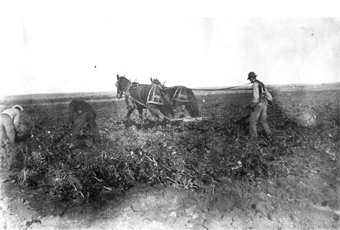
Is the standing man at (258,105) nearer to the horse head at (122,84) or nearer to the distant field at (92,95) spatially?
the distant field at (92,95)

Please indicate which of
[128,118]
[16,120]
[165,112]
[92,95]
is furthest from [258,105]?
[16,120]

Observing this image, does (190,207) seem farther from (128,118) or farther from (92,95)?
(92,95)

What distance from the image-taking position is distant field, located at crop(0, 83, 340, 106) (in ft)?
14.8

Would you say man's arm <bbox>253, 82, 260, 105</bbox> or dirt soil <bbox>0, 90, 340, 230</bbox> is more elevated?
man's arm <bbox>253, 82, 260, 105</bbox>

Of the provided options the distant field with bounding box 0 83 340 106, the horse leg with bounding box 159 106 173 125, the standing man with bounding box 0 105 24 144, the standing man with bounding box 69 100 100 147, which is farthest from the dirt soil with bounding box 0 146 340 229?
the distant field with bounding box 0 83 340 106

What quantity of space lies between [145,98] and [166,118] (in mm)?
581

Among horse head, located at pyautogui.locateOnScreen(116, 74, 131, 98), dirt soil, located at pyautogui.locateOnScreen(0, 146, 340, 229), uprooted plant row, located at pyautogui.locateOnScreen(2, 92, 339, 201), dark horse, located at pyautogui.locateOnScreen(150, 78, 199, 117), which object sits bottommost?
dirt soil, located at pyautogui.locateOnScreen(0, 146, 340, 229)

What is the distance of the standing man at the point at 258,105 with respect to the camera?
4.68 meters

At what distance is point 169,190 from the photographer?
4125mm

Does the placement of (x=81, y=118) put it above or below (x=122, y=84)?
below

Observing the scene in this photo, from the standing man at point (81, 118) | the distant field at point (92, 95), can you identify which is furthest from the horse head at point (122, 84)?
the standing man at point (81, 118)

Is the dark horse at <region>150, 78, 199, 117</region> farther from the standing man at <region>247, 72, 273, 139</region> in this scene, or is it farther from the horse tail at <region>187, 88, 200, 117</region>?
the standing man at <region>247, 72, 273, 139</region>

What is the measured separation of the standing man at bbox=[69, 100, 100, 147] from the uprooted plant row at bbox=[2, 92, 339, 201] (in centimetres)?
12

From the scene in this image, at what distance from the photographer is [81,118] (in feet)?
15.1
